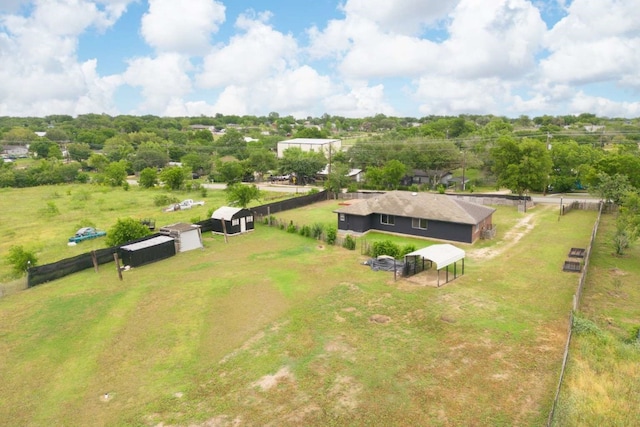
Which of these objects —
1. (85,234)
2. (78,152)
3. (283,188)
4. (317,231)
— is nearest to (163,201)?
(85,234)

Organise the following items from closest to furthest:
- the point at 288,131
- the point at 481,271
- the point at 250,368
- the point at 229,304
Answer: the point at 250,368
the point at 229,304
the point at 481,271
the point at 288,131

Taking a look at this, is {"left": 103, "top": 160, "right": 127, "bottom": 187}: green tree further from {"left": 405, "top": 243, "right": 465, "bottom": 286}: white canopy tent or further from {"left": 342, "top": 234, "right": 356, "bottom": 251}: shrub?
{"left": 405, "top": 243, "right": 465, "bottom": 286}: white canopy tent

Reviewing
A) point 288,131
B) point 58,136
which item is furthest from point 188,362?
point 288,131

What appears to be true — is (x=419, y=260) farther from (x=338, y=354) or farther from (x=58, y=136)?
(x=58, y=136)

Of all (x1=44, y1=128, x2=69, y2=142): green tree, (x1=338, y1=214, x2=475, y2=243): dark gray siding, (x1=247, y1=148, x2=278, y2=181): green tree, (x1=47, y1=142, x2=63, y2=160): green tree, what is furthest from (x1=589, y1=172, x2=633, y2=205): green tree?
(x1=44, y1=128, x2=69, y2=142): green tree

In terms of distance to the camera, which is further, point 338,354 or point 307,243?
point 307,243

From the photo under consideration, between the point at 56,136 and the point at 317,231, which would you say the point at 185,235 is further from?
the point at 56,136

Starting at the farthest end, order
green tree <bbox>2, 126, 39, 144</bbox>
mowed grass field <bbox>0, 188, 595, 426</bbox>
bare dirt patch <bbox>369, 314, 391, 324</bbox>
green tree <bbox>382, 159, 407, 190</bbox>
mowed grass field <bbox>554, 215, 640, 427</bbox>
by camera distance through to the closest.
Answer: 1. green tree <bbox>2, 126, 39, 144</bbox>
2. green tree <bbox>382, 159, 407, 190</bbox>
3. bare dirt patch <bbox>369, 314, 391, 324</bbox>
4. mowed grass field <bbox>0, 188, 595, 426</bbox>
5. mowed grass field <bbox>554, 215, 640, 427</bbox>

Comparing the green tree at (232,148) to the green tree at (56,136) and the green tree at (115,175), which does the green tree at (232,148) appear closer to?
the green tree at (115,175)
